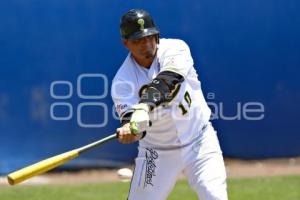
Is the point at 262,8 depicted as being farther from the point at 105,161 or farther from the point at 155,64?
the point at 155,64

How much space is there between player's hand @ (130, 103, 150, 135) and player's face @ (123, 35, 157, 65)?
442 millimetres

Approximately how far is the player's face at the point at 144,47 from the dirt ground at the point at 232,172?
167 inches

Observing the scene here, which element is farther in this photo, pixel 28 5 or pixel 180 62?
pixel 28 5

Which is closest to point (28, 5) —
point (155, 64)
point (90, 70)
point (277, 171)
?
point (90, 70)

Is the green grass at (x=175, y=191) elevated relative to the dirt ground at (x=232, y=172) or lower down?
elevated

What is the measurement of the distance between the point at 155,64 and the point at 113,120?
14.1 feet

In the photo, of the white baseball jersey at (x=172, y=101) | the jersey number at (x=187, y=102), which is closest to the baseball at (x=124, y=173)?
the white baseball jersey at (x=172, y=101)

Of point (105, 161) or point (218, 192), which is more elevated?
point (218, 192)

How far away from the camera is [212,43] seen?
29.6 feet

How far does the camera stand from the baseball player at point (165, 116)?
15.2ft

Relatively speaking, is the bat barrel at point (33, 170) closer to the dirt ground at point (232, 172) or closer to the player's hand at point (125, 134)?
the player's hand at point (125, 134)

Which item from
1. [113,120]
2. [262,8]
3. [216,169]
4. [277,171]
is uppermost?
[262,8]

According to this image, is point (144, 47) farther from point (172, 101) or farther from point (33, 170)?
point (33, 170)

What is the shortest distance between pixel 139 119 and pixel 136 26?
0.67m
